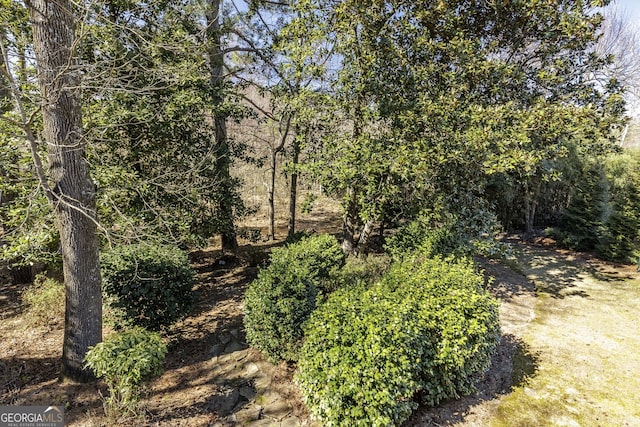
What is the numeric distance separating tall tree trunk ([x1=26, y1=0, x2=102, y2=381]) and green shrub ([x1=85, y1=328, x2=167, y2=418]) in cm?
85

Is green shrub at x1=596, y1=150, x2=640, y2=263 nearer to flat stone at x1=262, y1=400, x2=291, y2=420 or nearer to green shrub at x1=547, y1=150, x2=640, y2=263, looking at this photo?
green shrub at x1=547, y1=150, x2=640, y2=263

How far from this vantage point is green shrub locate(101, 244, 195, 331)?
4.77 meters

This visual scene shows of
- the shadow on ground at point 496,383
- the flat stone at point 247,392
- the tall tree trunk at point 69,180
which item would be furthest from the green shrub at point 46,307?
the shadow on ground at point 496,383

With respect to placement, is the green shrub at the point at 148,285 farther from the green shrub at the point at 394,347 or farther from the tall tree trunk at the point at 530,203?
the tall tree trunk at the point at 530,203

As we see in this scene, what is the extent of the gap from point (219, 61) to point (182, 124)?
Answer: 251cm

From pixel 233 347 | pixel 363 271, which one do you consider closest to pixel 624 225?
pixel 363 271

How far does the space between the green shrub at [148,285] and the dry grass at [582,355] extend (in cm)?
466

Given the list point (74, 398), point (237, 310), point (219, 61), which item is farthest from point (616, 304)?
point (219, 61)

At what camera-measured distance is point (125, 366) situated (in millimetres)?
3262

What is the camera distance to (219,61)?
25.6 feet

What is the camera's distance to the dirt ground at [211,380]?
3.60 meters

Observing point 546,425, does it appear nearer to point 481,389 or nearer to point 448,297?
point 481,389

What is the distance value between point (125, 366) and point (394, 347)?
109 inches

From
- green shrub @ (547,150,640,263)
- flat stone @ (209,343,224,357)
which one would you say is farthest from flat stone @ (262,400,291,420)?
green shrub @ (547,150,640,263)
